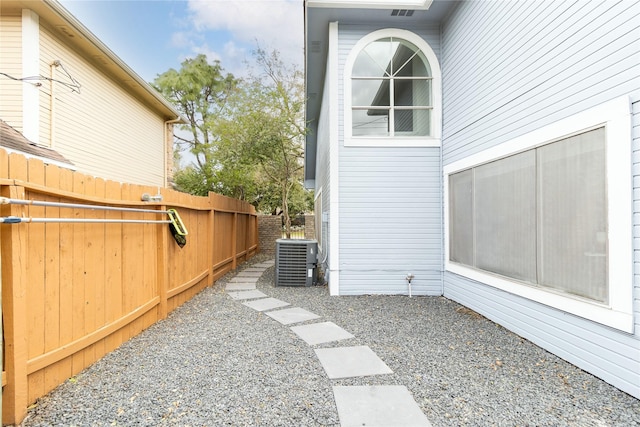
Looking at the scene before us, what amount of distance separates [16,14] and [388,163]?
7.12 metres

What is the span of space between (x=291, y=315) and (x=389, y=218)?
240 centimetres

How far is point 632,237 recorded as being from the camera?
96.7 inches

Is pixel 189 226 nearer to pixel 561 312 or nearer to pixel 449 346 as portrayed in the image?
pixel 449 346

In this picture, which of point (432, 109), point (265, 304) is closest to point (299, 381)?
point (265, 304)

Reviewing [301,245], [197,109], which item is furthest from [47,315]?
[197,109]

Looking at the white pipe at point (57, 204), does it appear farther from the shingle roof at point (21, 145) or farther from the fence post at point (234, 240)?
the fence post at point (234, 240)

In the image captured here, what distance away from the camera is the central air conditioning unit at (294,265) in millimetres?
6316

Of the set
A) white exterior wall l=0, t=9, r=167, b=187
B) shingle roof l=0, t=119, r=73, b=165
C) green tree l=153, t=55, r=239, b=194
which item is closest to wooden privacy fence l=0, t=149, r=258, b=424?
shingle roof l=0, t=119, r=73, b=165

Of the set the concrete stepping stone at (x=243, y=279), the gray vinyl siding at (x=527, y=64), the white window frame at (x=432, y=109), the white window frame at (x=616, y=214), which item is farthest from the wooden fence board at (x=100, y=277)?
the gray vinyl siding at (x=527, y=64)

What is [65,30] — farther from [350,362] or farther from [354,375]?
[354,375]

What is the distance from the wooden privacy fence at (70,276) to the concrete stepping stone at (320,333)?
185 centimetres

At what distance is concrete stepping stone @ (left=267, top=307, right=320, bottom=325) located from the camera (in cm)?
419

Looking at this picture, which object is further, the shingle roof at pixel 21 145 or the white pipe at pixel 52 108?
the white pipe at pixel 52 108

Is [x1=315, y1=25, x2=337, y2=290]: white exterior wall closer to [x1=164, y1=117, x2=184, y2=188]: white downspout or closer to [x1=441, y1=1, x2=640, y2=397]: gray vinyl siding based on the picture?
[x1=441, y1=1, x2=640, y2=397]: gray vinyl siding
